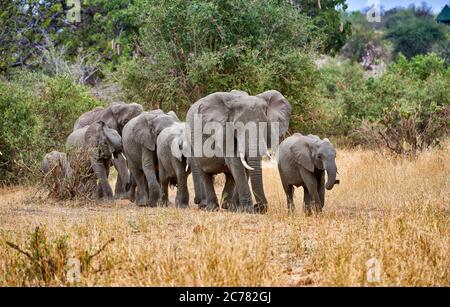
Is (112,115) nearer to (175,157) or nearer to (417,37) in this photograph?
(175,157)

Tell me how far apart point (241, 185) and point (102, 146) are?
392 centimetres

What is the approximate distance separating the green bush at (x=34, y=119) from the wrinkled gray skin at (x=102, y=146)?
5.22 ft

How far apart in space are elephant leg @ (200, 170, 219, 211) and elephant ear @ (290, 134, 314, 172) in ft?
4.90

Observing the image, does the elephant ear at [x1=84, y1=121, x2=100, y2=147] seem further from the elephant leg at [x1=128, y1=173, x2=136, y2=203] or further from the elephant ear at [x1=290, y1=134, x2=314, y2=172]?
the elephant ear at [x1=290, y1=134, x2=314, y2=172]

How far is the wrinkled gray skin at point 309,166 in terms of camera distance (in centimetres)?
1260

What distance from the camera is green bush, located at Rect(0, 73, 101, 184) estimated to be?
1922 cm

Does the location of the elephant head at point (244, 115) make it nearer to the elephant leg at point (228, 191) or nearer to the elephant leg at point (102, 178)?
the elephant leg at point (228, 191)

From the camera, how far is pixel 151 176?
49.8ft

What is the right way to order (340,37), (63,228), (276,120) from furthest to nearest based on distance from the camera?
(340,37), (276,120), (63,228)

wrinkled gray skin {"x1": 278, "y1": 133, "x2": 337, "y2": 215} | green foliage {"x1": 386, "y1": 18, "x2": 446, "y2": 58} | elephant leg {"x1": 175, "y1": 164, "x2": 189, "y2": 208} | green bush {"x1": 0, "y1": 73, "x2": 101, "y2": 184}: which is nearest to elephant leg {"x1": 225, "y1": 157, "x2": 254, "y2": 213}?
wrinkled gray skin {"x1": 278, "y1": 133, "x2": 337, "y2": 215}
